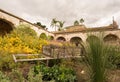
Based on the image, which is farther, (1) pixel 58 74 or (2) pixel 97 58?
(1) pixel 58 74

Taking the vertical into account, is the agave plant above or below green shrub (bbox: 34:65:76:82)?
above

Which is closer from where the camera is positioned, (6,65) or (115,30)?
(6,65)

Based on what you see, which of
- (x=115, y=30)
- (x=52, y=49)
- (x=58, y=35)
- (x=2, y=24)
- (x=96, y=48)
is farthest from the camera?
(x=58, y=35)

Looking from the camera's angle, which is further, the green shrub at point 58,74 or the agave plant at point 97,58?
the green shrub at point 58,74

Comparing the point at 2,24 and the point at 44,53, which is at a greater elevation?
the point at 2,24

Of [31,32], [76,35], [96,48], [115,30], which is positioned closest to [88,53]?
[96,48]

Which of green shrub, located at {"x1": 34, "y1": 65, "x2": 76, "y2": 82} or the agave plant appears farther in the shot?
green shrub, located at {"x1": 34, "y1": 65, "x2": 76, "y2": 82}

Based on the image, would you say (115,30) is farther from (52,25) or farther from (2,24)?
(52,25)

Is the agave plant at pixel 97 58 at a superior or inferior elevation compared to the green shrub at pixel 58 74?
superior

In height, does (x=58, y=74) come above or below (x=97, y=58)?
below

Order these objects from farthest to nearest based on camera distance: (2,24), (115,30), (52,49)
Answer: (115,30) → (2,24) → (52,49)

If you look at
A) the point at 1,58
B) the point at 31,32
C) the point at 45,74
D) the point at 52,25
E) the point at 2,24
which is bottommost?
the point at 45,74

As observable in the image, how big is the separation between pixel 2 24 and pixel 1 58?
12279mm

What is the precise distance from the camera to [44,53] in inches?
270
